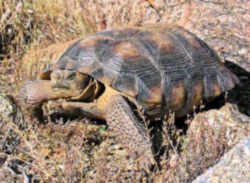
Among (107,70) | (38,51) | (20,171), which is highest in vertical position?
(107,70)

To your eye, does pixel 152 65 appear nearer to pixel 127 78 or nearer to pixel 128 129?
pixel 127 78

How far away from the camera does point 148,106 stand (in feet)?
11.3

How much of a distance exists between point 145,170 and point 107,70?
2.87 feet

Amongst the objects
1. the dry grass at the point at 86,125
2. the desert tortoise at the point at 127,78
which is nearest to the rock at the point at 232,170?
the dry grass at the point at 86,125

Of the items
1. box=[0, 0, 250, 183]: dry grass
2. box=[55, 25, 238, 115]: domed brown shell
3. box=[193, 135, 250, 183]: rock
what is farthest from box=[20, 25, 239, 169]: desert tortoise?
box=[193, 135, 250, 183]: rock

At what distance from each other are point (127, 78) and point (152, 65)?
10.4 inches

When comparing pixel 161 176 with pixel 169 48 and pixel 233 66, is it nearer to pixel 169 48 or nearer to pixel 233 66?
pixel 169 48

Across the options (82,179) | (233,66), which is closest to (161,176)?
(82,179)

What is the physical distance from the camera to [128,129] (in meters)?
3.19

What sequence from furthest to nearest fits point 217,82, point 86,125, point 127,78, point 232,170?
1. point 217,82
2. point 86,125
3. point 127,78
4. point 232,170

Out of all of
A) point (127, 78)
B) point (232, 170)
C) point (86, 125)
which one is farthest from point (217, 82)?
point (232, 170)

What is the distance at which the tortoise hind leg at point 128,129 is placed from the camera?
3066 mm

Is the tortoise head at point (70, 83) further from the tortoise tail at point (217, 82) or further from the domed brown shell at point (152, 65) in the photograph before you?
the tortoise tail at point (217, 82)

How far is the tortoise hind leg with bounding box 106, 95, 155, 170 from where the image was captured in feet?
10.1
